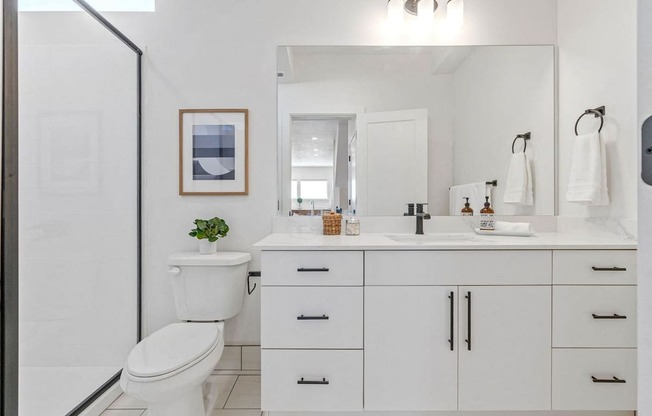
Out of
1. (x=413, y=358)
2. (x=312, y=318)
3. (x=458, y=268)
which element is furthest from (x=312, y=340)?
(x=458, y=268)

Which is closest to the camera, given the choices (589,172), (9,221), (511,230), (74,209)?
(9,221)

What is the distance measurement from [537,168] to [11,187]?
241 centimetres

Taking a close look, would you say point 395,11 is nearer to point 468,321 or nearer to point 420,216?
point 420,216

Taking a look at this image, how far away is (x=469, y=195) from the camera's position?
75.8 inches

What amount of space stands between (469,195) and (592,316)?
80 centimetres

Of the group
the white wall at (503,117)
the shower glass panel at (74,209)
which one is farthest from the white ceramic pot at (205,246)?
the white wall at (503,117)

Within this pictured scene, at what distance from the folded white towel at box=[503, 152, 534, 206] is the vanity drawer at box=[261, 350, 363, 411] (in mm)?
1243

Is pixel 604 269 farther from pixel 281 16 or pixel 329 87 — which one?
pixel 281 16

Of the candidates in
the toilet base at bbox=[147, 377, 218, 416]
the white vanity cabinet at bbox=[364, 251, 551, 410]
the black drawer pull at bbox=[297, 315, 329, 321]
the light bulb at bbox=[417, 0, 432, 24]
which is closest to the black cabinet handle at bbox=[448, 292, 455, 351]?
the white vanity cabinet at bbox=[364, 251, 551, 410]

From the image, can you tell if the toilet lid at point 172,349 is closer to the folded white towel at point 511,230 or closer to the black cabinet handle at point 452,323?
the black cabinet handle at point 452,323

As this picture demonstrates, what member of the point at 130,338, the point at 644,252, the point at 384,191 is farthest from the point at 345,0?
the point at 130,338

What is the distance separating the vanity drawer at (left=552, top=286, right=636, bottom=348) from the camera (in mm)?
1379

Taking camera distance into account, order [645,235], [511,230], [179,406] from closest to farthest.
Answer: [645,235] → [179,406] → [511,230]

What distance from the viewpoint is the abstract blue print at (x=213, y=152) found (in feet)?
6.31
